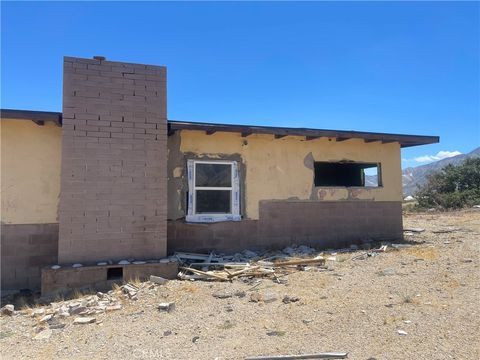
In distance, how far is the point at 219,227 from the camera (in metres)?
9.64

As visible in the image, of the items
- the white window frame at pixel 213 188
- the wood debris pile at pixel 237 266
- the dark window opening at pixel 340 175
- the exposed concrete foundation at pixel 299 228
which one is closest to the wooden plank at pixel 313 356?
the wood debris pile at pixel 237 266

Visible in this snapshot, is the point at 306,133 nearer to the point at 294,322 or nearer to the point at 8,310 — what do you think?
the point at 294,322

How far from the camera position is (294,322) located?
17.9 ft

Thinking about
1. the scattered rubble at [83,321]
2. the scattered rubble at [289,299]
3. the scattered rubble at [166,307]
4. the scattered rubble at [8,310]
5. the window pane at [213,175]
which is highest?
the window pane at [213,175]

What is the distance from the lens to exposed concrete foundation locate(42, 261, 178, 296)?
735 centimetres

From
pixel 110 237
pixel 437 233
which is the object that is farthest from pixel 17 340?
pixel 437 233

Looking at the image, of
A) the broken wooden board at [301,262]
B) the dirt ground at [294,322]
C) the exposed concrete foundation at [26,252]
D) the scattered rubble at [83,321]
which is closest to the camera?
the dirt ground at [294,322]

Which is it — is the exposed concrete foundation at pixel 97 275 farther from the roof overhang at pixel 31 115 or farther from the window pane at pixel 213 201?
the roof overhang at pixel 31 115

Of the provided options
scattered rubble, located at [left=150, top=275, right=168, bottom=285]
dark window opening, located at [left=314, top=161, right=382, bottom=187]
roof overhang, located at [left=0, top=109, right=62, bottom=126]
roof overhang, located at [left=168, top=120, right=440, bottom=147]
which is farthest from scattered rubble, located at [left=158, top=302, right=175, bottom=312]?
dark window opening, located at [left=314, top=161, right=382, bottom=187]

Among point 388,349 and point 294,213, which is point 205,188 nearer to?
point 294,213

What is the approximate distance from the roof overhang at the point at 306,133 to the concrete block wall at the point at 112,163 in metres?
0.76

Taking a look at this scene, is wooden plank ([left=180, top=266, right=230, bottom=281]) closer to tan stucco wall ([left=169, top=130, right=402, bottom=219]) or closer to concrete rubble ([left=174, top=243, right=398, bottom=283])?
concrete rubble ([left=174, top=243, right=398, bottom=283])

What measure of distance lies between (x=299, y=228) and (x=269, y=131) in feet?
9.12

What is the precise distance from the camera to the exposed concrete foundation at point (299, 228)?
9445 mm
